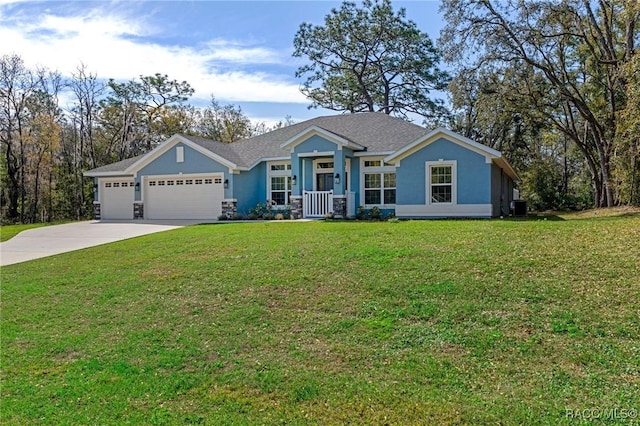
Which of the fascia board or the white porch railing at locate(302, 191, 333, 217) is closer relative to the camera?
the fascia board

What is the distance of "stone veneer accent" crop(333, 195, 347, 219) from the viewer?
1890 cm

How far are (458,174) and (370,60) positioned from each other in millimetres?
18984

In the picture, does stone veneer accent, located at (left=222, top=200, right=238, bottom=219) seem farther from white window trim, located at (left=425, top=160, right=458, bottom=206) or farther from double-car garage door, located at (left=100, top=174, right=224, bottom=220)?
white window trim, located at (left=425, top=160, right=458, bottom=206)

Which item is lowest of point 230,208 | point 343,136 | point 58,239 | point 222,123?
point 58,239

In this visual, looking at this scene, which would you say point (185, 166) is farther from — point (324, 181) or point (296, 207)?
point (324, 181)

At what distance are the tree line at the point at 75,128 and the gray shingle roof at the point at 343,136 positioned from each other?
31.0 feet

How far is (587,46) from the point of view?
2245 centimetres

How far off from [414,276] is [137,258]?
624cm

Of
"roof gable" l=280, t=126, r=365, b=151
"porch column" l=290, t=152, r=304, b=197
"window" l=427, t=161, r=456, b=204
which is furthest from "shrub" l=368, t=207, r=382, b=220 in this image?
"porch column" l=290, t=152, r=304, b=197

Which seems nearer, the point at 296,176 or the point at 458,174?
the point at 458,174

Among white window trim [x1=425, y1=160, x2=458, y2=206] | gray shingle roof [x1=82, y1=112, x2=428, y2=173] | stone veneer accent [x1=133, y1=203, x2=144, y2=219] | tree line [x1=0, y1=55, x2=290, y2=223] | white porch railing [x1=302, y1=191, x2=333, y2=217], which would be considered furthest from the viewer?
tree line [x1=0, y1=55, x2=290, y2=223]

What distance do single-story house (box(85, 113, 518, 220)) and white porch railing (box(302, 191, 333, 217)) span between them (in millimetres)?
41

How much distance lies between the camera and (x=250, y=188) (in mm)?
21641

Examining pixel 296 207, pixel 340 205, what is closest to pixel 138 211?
pixel 296 207
